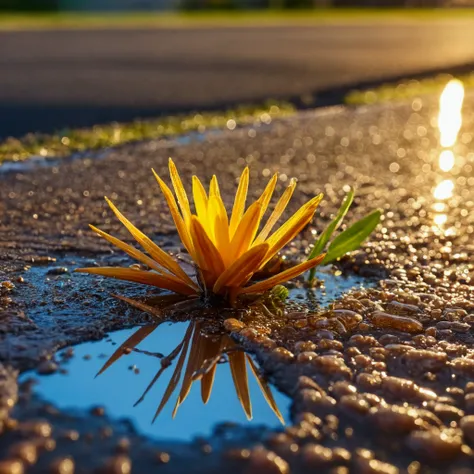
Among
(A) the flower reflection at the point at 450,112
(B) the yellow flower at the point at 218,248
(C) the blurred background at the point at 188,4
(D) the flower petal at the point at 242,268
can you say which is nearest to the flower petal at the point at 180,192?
(B) the yellow flower at the point at 218,248

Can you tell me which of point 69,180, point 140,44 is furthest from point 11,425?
point 140,44

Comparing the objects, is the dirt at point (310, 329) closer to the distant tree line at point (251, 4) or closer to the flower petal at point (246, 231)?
the flower petal at point (246, 231)

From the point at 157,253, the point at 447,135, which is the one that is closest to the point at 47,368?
the point at 157,253

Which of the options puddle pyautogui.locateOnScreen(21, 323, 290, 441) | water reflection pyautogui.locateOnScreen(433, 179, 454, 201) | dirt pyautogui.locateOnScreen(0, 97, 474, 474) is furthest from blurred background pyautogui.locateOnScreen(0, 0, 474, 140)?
puddle pyautogui.locateOnScreen(21, 323, 290, 441)

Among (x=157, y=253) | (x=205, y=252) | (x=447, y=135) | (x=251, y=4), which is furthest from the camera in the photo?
(x=251, y=4)

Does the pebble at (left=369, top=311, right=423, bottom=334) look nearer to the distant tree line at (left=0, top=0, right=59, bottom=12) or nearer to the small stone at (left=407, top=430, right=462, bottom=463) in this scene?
the small stone at (left=407, top=430, right=462, bottom=463)

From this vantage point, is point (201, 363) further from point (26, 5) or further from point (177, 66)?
point (26, 5)
